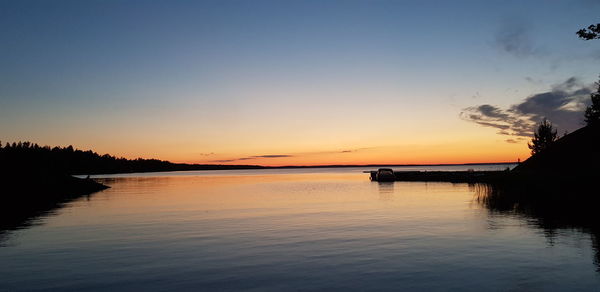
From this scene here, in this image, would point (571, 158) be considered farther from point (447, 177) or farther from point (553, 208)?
point (447, 177)

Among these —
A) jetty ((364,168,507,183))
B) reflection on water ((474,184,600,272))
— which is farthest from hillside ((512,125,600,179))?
jetty ((364,168,507,183))

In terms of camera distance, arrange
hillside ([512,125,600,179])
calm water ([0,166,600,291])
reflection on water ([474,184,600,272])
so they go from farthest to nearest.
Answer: hillside ([512,125,600,179]) < reflection on water ([474,184,600,272]) < calm water ([0,166,600,291])

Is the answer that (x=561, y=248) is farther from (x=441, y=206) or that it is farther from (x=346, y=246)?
(x=441, y=206)

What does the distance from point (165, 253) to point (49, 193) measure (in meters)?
57.5

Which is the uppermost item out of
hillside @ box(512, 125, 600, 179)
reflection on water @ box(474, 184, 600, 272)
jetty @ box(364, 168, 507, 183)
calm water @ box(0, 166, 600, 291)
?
hillside @ box(512, 125, 600, 179)

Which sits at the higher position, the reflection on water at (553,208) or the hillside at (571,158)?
the hillside at (571,158)

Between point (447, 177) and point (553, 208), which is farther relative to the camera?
point (447, 177)

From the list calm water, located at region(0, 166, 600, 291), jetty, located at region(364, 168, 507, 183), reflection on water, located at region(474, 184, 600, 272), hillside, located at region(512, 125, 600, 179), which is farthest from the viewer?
jetty, located at region(364, 168, 507, 183)

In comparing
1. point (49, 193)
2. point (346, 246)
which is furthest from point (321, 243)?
point (49, 193)

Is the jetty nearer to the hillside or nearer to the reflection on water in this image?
the hillside

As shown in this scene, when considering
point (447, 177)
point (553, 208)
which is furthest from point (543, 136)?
point (553, 208)

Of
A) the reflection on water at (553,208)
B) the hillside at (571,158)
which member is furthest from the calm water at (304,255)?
the hillside at (571,158)

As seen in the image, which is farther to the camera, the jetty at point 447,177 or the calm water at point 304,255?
the jetty at point 447,177

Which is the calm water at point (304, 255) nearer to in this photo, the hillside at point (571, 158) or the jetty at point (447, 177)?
the hillside at point (571, 158)
